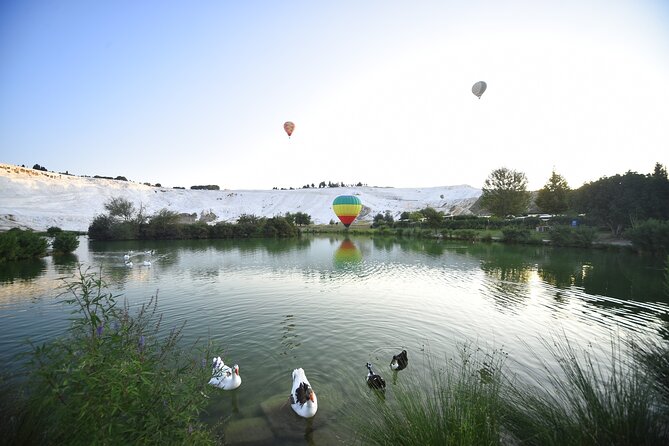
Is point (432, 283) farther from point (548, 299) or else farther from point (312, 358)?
point (312, 358)

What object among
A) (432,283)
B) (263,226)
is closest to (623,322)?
(432,283)

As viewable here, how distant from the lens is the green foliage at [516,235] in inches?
1740

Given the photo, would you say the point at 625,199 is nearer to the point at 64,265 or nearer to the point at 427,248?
the point at 427,248

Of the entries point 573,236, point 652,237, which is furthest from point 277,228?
point 652,237

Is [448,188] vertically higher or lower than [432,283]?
higher

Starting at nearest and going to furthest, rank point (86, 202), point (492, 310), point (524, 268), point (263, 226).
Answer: point (492, 310), point (524, 268), point (263, 226), point (86, 202)

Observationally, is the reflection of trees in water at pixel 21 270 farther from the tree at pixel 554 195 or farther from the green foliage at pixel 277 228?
the tree at pixel 554 195

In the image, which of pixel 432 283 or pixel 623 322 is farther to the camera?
pixel 432 283

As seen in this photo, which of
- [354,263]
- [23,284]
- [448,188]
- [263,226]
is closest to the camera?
[23,284]

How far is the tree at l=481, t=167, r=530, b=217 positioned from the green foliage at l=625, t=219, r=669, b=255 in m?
30.2

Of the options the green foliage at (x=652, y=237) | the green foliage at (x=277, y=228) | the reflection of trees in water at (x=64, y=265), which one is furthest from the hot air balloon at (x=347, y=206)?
the reflection of trees in water at (x=64, y=265)

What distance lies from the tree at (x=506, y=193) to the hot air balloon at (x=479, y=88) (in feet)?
118

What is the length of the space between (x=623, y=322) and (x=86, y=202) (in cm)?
13413

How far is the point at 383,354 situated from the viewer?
10.1 meters
